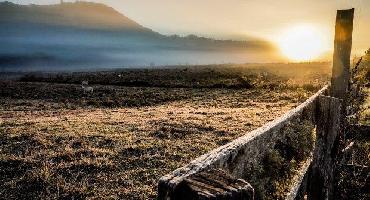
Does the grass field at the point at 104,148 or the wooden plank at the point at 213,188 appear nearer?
the wooden plank at the point at 213,188

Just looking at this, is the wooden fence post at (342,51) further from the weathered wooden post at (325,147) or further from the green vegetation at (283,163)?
the weathered wooden post at (325,147)

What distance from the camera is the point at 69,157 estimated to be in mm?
8031

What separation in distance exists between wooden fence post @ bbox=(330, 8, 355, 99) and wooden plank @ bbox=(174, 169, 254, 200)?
5.88m

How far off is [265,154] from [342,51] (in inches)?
152

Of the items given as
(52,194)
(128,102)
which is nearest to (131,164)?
(52,194)

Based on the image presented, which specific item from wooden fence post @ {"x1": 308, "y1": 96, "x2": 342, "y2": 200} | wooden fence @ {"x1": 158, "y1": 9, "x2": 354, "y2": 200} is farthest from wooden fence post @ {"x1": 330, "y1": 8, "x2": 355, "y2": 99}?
wooden fence post @ {"x1": 308, "y1": 96, "x2": 342, "y2": 200}

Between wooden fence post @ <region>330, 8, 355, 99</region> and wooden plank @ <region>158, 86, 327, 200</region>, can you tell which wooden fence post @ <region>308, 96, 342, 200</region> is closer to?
wooden plank @ <region>158, 86, 327, 200</region>

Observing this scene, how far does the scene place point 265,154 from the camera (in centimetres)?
375

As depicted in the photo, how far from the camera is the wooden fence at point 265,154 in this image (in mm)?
1505

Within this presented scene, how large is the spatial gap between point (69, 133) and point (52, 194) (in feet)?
15.5

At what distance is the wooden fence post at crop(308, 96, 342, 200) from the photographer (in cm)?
511

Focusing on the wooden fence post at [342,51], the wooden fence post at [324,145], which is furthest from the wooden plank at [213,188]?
the wooden fence post at [342,51]

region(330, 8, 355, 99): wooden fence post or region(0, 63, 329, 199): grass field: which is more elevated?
region(330, 8, 355, 99): wooden fence post

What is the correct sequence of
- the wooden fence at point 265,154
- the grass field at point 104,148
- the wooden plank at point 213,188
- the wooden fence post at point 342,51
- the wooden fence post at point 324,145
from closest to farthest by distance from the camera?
the wooden plank at point 213,188 < the wooden fence at point 265,154 < the wooden fence post at point 324,145 < the grass field at point 104,148 < the wooden fence post at point 342,51
